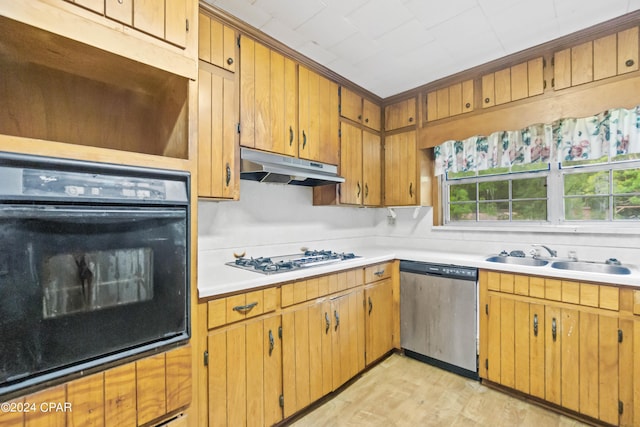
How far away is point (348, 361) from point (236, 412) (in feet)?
3.08

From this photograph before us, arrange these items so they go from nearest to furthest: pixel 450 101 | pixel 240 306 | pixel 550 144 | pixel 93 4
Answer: pixel 93 4, pixel 240 306, pixel 550 144, pixel 450 101

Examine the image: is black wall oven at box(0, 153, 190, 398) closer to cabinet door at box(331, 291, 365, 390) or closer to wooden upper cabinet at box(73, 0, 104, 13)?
wooden upper cabinet at box(73, 0, 104, 13)

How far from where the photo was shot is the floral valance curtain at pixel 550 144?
2.09m

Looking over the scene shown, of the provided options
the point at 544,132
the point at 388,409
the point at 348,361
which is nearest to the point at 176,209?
the point at 348,361

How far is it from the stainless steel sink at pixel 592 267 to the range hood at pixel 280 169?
1878 millimetres

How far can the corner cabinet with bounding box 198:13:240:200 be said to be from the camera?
67.7 inches

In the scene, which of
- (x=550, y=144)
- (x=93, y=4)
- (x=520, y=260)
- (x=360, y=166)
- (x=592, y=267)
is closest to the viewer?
(x=93, y=4)

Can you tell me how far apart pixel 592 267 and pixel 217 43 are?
311 cm

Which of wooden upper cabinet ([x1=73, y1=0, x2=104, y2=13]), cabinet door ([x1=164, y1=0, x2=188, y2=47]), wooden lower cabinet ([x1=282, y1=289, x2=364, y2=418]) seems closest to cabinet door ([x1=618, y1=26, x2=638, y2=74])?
wooden lower cabinet ([x1=282, y1=289, x2=364, y2=418])

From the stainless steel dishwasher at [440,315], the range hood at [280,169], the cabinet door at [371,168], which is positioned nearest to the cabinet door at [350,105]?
the cabinet door at [371,168]

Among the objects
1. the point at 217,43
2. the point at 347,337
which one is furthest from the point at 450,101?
the point at 347,337

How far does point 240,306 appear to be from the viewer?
157 cm

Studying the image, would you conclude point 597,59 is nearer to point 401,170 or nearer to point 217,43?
point 401,170

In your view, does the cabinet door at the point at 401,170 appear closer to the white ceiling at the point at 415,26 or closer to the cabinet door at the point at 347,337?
the white ceiling at the point at 415,26
